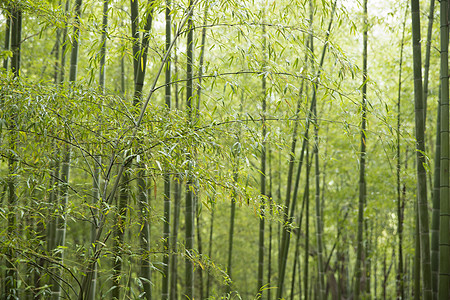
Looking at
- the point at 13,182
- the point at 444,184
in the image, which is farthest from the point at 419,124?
the point at 13,182

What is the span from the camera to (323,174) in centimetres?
861

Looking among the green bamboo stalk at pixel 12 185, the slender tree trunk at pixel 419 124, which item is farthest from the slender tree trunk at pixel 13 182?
the slender tree trunk at pixel 419 124

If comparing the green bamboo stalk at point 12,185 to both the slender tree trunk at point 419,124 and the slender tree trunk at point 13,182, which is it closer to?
the slender tree trunk at point 13,182

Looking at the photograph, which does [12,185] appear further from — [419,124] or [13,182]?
[419,124]

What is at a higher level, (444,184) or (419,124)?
(419,124)

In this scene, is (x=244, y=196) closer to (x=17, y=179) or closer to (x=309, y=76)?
(x=309, y=76)

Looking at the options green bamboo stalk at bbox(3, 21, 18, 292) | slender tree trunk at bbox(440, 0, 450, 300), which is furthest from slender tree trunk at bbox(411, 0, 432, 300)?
green bamboo stalk at bbox(3, 21, 18, 292)

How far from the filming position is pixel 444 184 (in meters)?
2.83

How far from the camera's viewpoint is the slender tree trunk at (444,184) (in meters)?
2.77

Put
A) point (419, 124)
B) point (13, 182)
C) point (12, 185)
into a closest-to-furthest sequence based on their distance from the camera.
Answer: point (13, 182) < point (12, 185) < point (419, 124)

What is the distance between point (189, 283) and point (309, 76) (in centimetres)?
188

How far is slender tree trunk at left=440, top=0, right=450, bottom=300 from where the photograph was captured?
9.09ft

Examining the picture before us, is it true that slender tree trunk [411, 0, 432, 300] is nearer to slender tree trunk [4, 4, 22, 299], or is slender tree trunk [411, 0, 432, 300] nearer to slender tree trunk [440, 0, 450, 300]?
slender tree trunk [440, 0, 450, 300]

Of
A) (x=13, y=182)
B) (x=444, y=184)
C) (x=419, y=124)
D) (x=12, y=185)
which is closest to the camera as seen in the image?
(x=13, y=182)
